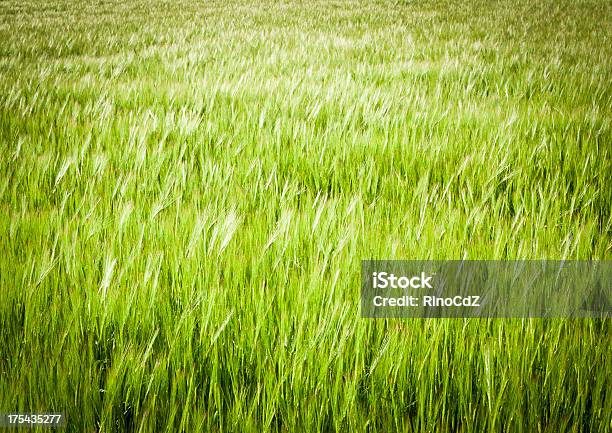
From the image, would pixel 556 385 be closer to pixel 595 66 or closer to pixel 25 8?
pixel 595 66

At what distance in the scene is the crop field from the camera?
0.60 meters

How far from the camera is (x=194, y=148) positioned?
1557 millimetres

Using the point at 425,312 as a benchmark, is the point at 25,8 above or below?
above

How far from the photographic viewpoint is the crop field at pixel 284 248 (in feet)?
1.97

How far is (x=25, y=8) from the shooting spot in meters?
7.96

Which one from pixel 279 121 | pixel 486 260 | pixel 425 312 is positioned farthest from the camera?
pixel 279 121

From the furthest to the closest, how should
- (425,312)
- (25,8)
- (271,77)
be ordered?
(25,8) < (271,77) < (425,312)

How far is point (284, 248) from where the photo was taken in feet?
2.80

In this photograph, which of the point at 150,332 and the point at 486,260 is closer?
the point at 150,332

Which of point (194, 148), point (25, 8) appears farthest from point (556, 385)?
point (25, 8)

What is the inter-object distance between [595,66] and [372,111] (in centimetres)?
204

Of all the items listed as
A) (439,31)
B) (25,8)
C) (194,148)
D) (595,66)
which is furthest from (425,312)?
(25,8)

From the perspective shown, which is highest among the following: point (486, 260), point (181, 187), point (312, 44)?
point (312, 44)

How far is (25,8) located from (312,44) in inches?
246
